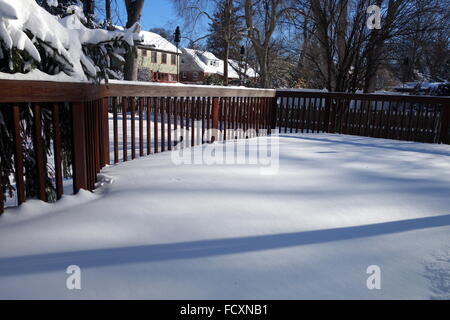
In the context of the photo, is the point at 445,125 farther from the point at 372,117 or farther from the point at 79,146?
the point at 79,146

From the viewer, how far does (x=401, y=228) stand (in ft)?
7.02

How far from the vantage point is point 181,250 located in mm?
1727

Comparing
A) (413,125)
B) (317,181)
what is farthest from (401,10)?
(317,181)

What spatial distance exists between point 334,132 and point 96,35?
6.10 metres

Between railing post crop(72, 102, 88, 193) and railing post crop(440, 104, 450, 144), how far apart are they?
6.84 metres

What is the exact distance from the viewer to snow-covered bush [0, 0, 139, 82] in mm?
2023

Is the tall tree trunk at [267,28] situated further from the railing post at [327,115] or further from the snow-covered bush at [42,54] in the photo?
the snow-covered bush at [42,54]

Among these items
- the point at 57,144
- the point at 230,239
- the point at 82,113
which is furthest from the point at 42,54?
the point at 230,239

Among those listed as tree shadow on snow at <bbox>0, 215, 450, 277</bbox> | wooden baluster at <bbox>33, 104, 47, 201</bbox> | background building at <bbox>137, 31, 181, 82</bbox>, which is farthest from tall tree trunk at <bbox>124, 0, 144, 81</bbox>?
background building at <bbox>137, 31, 181, 82</bbox>

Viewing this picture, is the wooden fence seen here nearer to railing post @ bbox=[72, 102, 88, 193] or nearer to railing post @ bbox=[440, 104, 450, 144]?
railing post @ bbox=[440, 104, 450, 144]

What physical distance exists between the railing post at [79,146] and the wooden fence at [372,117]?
563 cm

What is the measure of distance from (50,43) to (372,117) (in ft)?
23.3

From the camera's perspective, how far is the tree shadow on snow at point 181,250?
1547 mm

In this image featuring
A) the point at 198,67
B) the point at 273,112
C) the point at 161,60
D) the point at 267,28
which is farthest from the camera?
the point at 198,67
